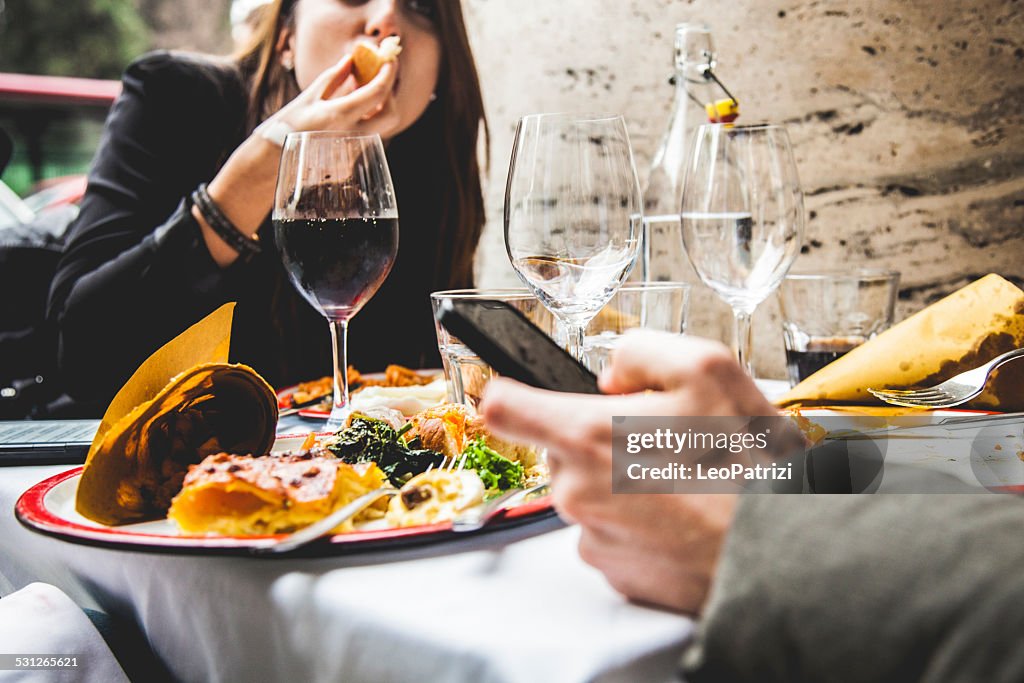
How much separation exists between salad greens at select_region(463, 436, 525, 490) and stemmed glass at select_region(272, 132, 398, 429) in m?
0.26

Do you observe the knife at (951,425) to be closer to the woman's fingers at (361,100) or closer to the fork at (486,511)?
the fork at (486,511)

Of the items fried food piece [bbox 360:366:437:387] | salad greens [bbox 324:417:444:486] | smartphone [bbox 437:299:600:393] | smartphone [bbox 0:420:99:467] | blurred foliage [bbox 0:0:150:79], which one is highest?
blurred foliage [bbox 0:0:150:79]

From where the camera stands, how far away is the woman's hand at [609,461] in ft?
1.42

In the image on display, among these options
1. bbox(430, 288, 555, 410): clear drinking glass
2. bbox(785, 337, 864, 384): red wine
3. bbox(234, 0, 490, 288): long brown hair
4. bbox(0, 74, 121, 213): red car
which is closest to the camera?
bbox(430, 288, 555, 410): clear drinking glass

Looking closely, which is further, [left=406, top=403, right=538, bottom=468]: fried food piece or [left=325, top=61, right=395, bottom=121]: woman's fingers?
[left=325, top=61, right=395, bottom=121]: woman's fingers

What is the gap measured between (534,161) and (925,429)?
1.30 feet

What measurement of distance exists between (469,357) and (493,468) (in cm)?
18

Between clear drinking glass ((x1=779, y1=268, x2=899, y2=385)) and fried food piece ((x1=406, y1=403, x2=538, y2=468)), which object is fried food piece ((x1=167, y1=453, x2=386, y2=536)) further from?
clear drinking glass ((x1=779, y1=268, x2=899, y2=385))

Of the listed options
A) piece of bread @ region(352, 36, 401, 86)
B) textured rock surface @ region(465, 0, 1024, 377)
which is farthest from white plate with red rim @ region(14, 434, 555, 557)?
textured rock surface @ region(465, 0, 1024, 377)

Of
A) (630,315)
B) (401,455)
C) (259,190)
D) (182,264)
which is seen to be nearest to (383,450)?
(401,455)

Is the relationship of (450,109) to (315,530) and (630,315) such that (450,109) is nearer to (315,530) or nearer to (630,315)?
(630,315)

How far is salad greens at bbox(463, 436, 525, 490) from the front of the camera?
631 millimetres

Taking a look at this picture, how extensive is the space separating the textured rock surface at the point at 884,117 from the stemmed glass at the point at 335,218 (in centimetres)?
86

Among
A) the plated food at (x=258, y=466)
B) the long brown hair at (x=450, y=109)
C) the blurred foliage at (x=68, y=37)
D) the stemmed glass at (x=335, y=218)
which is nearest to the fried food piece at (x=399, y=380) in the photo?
the stemmed glass at (x=335, y=218)
